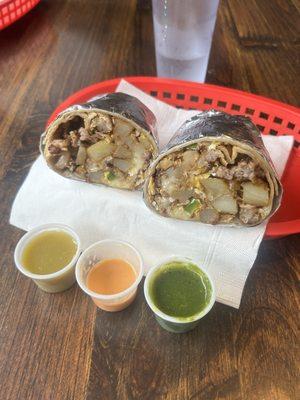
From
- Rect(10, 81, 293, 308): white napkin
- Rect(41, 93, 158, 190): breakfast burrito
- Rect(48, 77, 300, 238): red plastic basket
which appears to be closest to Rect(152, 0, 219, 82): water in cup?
Rect(48, 77, 300, 238): red plastic basket

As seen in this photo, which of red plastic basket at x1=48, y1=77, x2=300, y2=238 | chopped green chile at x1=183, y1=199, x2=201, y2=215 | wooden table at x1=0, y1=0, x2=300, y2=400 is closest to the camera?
wooden table at x1=0, y1=0, x2=300, y2=400

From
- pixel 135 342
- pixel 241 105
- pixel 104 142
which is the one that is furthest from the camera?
pixel 241 105

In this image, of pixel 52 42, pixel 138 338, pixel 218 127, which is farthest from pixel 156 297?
pixel 52 42

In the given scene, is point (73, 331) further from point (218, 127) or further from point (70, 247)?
point (218, 127)

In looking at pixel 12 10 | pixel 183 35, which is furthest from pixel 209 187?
pixel 12 10

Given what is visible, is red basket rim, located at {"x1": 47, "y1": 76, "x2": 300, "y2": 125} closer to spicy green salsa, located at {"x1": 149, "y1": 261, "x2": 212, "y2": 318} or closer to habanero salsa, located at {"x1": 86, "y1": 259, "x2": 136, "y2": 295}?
habanero salsa, located at {"x1": 86, "y1": 259, "x2": 136, "y2": 295}

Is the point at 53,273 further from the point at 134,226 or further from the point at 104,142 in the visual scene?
the point at 104,142
